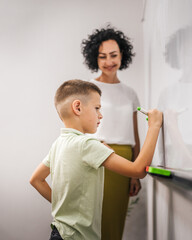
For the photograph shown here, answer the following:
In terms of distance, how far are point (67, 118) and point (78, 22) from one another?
878 mm

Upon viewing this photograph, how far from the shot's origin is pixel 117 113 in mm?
1373

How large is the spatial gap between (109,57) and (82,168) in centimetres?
83

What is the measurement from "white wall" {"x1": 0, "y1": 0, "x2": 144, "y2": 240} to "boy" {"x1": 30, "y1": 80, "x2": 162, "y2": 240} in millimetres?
575

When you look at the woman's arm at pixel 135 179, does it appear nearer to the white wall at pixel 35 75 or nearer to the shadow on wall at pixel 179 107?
the white wall at pixel 35 75

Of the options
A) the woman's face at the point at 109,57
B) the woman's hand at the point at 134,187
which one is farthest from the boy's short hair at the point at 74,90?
the woman's hand at the point at 134,187

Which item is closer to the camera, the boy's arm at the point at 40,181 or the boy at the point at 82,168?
the boy at the point at 82,168

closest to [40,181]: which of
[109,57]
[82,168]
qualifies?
[82,168]

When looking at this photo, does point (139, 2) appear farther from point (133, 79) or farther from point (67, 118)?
point (67, 118)

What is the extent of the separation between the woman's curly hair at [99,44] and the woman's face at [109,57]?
0.03 m

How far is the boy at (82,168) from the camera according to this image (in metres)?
0.77

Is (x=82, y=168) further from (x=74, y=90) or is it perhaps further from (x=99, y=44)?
(x=99, y=44)

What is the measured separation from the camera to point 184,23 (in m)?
0.52

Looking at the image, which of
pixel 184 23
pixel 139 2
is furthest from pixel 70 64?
pixel 184 23

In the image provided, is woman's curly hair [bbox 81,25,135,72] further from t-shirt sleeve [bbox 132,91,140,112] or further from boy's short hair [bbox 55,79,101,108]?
boy's short hair [bbox 55,79,101,108]
